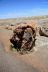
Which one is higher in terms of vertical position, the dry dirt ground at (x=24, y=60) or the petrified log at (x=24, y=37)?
the petrified log at (x=24, y=37)

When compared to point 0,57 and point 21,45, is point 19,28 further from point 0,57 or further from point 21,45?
point 0,57

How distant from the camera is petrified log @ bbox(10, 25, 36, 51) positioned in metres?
19.4

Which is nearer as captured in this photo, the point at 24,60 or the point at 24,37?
the point at 24,60

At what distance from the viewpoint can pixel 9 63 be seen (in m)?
15.8

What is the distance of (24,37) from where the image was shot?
64.1 feet

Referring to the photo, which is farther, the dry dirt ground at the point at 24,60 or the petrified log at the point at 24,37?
the petrified log at the point at 24,37

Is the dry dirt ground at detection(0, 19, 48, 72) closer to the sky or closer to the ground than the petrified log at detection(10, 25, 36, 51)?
closer to the ground

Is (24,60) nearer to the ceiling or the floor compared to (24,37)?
nearer to the floor

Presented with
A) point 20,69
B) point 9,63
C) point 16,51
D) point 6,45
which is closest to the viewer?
point 20,69

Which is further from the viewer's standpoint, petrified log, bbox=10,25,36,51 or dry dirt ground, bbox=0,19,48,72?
petrified log, bbox=10,25,36,51

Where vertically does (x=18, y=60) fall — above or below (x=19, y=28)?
below

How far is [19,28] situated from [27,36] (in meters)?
1.19

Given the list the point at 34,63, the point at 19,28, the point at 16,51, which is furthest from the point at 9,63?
the point at 19,28

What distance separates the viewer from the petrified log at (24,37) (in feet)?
63.6
